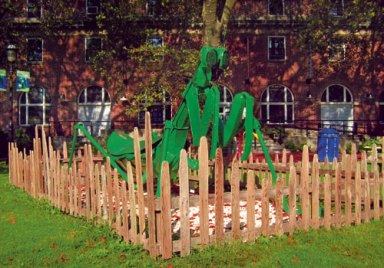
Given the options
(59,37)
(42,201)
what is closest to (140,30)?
(59,37)

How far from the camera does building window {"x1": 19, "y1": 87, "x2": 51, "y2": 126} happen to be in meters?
26.5

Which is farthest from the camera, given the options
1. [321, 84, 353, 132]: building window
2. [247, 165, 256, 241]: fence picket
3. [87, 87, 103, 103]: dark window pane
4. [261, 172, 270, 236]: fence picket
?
[321, 84, 353, 132]: building window

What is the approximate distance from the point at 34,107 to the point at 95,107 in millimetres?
3792

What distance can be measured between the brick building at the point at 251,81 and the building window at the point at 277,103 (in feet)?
0.21

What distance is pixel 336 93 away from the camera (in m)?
27.4

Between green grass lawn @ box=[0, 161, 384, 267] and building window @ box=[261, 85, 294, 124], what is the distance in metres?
21.6

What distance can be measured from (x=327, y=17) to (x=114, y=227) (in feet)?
64.5

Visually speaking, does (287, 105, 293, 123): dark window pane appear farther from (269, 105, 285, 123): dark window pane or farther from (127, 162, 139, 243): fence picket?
(127, 162, 139, 243): fence picket

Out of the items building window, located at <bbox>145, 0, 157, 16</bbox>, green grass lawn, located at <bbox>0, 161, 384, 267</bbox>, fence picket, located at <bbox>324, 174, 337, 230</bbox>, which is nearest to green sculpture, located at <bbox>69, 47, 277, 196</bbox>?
fence picket, located at <bbox>324, 174, 337, 230</bbox>

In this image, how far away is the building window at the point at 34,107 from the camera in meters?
26.5

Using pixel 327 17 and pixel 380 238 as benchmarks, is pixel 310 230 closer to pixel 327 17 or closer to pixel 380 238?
pixel 380 238

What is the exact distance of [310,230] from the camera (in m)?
5.57

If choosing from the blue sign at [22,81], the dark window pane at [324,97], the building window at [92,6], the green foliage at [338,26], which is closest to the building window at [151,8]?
the building window at [92,6]

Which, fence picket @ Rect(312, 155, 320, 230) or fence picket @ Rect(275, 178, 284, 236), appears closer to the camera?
fence picket @ Rect(275, 178, 284, 236)
